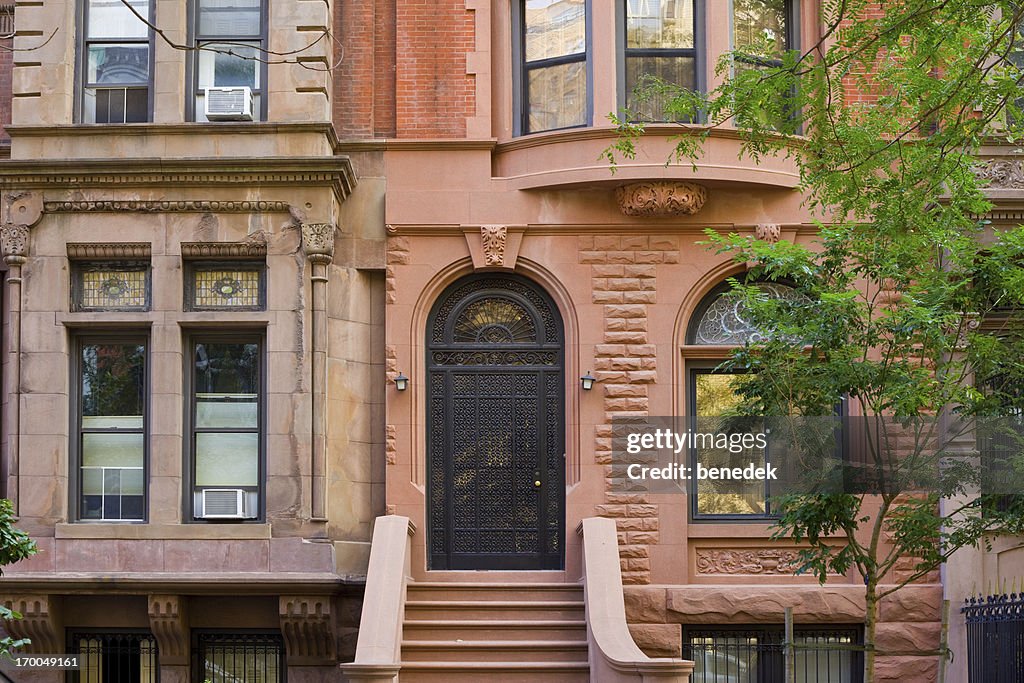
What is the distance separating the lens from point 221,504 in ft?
58.9

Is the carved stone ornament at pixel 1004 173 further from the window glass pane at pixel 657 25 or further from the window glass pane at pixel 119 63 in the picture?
the window glass pane at pixel 119 63

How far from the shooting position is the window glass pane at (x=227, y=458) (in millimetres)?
18359

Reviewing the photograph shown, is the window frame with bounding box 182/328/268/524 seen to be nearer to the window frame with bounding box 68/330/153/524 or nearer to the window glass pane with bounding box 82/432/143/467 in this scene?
the window frame with bounding box 68/330/153/524

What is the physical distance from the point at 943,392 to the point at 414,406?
6.84 m

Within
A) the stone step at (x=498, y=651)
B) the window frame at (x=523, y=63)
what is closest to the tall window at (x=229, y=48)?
the window frame at (x=523, y=63)

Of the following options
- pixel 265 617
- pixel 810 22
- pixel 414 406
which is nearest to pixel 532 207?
pixel 414 406

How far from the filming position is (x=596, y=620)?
16.4 metres

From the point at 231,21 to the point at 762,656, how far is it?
992 cm

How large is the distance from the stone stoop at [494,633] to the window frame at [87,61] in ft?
22.0

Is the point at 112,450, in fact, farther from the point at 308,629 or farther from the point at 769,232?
the point at 769,232

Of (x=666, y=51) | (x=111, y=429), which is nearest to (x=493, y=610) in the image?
(x=111, y=429)

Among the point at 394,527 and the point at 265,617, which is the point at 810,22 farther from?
the point at 265,617

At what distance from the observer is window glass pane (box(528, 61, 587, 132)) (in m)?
18.9

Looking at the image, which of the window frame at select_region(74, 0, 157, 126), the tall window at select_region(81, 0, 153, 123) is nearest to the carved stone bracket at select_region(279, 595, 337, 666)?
the window frame at select_region(74, 0, 157, 126)
